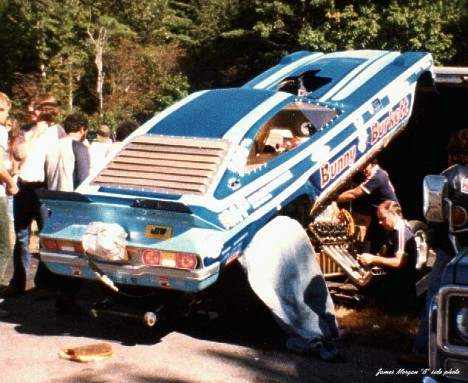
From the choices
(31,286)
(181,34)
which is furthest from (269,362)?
(181,34)

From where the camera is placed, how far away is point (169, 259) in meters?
6.30

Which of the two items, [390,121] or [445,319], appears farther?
[390,121]

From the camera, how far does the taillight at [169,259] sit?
621cm

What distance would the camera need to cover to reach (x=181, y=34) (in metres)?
44.7

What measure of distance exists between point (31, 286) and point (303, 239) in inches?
133

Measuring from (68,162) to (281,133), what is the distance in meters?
2.34

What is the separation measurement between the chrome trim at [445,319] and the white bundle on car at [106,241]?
9.71 feet

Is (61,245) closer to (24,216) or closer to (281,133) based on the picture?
(24,216)

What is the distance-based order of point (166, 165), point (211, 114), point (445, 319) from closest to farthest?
point (445, 319) → point (166, 165) → point (211, 114)

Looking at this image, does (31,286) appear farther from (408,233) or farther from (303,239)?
(408,233)

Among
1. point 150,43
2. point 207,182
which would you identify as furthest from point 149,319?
point 150,43

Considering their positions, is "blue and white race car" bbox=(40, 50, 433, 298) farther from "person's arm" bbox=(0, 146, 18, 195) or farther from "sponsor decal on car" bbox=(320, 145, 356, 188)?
"person's arm" bbox=(0, 146, 18, 195)

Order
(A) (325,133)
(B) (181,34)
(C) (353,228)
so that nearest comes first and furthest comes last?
(A) (325,133), (C) (353,228), (B) (181,34)

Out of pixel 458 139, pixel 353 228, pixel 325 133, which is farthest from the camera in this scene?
pixel 353 228
